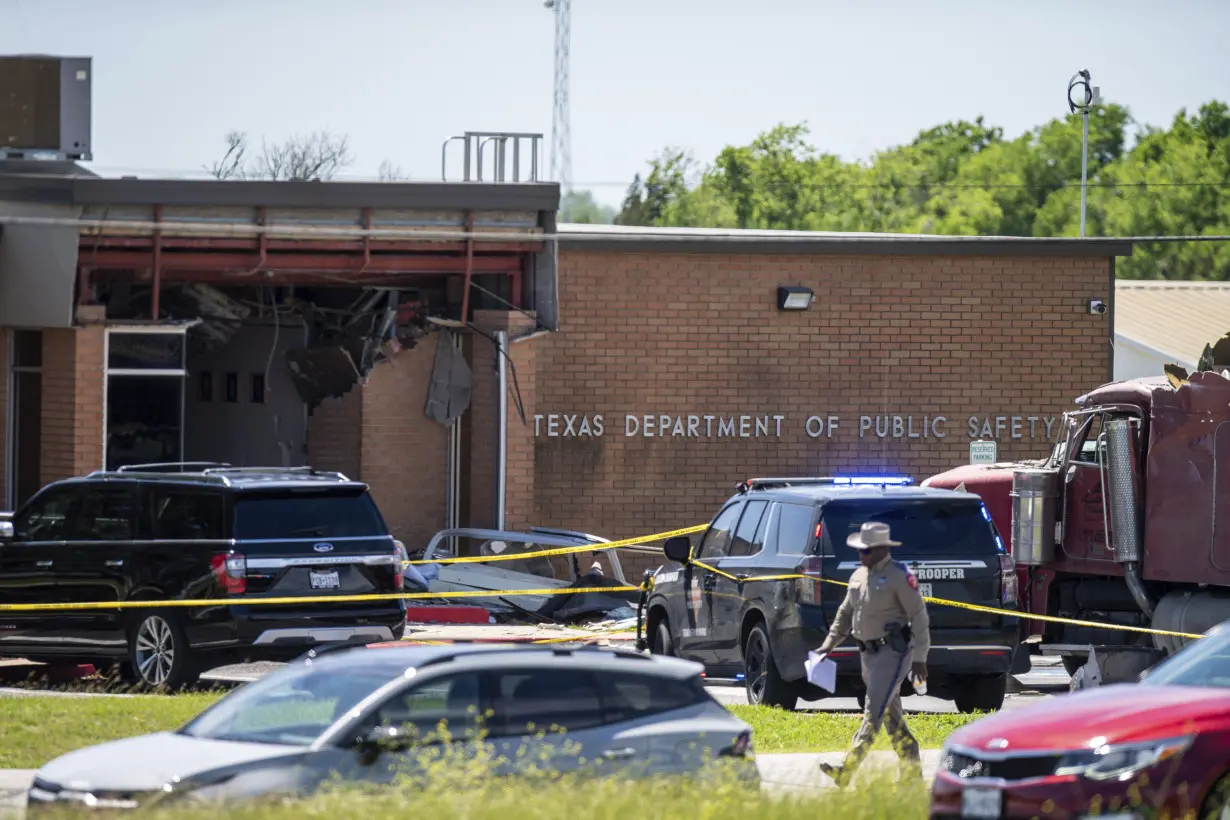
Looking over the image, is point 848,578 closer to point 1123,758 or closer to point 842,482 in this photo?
point 842,482

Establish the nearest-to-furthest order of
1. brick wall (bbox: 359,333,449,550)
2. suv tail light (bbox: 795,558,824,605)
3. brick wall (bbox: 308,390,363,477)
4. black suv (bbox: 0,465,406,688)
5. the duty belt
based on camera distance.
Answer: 1. the duty belt
2. suv tail light (bbox: 795,558,824,605)
3. black suv (bbox: 0,465,406,688)
4. brick wall (bbox: 359,333,449,550)
5. brick wall (bbox: 308,390,363,477)

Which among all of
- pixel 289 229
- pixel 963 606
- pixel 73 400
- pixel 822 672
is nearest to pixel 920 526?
pixel 963 606

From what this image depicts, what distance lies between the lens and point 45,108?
22.7 m

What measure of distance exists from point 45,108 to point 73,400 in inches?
150

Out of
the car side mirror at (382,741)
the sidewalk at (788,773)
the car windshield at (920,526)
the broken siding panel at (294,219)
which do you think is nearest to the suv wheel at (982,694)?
the car windshield at (920,526)

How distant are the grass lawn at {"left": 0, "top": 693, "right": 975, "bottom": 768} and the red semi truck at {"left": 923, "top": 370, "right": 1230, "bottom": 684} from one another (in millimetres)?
2664

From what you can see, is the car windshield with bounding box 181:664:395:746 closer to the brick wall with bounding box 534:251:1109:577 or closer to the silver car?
the silver car

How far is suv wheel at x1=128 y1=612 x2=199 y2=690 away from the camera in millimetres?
14781

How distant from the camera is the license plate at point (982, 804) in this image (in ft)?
28.5

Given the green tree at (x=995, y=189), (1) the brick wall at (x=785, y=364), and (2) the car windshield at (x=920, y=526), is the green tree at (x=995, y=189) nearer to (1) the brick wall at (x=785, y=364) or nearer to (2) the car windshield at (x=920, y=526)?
(1) the brick wall at (x=785, y=364)

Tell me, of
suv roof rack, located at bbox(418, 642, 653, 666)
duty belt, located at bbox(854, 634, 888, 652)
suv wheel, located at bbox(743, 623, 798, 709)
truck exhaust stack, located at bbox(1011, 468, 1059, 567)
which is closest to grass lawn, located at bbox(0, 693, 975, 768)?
suv wheel, located at bbox(743, 623, 798, 709)

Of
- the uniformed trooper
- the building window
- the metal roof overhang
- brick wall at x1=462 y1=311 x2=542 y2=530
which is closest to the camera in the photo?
the uniformed trooper

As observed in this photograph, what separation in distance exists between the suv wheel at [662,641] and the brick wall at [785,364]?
359 inches

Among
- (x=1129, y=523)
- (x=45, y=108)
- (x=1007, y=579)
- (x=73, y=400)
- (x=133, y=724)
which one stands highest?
(x=45, y=108)
